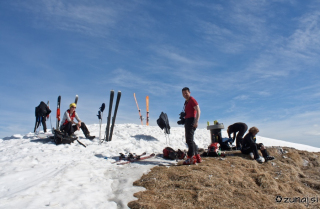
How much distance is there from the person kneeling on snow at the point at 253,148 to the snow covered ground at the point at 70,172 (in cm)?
322

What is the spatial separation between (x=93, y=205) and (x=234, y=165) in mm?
4746

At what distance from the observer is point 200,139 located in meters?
14.1

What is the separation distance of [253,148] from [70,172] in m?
6.21

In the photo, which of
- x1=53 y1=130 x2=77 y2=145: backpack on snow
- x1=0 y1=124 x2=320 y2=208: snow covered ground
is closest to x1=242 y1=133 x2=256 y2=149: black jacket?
x1=0 y1=124 x2=320 y2=208: snow covered ground

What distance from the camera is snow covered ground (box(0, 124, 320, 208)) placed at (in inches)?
183

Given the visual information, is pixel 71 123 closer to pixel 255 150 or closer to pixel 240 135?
pixel 240 135

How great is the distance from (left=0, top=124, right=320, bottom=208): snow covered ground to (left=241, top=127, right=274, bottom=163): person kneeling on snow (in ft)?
10.6

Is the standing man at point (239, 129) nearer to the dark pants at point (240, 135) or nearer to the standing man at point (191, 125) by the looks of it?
the dark pants at point (240, 135)

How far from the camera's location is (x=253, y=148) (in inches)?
354

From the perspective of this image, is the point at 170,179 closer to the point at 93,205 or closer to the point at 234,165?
the point at 93,205

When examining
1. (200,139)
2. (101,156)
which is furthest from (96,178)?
(200,139)

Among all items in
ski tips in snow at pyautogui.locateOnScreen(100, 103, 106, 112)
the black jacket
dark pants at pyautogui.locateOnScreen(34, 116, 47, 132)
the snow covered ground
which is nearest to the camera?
the snow covered ground

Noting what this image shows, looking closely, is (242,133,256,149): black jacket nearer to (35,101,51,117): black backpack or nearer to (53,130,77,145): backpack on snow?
(53,130,77,145): backpack on snow

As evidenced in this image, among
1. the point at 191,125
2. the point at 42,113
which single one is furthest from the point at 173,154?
the point at 42,113
